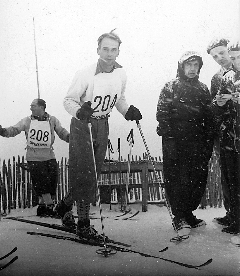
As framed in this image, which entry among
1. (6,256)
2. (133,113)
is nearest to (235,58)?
(133,113)

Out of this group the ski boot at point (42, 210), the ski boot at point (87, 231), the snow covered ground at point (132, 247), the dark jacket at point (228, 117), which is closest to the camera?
the snow covered ground at point (132, 247)

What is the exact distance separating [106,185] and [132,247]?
1.69 feet

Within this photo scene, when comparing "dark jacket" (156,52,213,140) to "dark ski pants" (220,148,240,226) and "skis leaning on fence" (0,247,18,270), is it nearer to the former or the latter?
"dark ski pants" (220,148,240,226)

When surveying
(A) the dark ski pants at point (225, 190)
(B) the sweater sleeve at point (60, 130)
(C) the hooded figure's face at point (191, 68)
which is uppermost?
(C) the hooded figure's face at point (191, 68)

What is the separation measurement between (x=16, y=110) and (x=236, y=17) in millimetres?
1571

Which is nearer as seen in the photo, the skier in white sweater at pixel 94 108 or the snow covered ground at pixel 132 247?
the snow covered ground at pixel 132 247

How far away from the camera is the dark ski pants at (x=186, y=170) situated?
6.91ft

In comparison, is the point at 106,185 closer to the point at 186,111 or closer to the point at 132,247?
the point at 132,247

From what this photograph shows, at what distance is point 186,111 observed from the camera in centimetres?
212

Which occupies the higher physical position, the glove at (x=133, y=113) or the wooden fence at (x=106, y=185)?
the glove at (x=133, y=113)

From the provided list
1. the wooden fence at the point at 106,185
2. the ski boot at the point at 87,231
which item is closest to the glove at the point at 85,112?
the wooden fence at the point at 106,185

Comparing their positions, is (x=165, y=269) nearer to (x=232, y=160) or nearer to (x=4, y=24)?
(x=232, y=160)

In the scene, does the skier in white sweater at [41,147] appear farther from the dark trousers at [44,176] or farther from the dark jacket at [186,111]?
the dark jacket at [186,111]

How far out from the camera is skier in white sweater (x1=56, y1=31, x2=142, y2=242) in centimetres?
211
